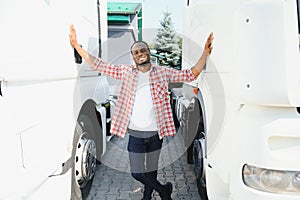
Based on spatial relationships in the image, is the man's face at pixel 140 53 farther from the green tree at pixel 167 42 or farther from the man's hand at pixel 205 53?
the green tree at pixel 167 42

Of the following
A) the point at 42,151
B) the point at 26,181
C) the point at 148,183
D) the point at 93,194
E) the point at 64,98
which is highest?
the point at 64,98

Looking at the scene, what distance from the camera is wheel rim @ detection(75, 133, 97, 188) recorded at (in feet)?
9.68

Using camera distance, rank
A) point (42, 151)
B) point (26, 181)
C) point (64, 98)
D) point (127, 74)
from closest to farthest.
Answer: point (26, 181) → point (42, 151) → point (64, 98) → point (127, 74)

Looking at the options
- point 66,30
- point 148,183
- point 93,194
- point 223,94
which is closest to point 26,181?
point 66,30

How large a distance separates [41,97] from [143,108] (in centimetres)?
124

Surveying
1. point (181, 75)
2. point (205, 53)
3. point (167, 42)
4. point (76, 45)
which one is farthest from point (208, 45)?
point (167, 42)

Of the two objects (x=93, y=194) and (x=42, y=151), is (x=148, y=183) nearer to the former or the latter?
(x=93, y=194)

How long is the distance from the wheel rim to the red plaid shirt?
0.38 m

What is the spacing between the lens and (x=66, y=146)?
90.5 inches

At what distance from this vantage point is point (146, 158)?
10.2 feet

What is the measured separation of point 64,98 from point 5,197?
2.98ft

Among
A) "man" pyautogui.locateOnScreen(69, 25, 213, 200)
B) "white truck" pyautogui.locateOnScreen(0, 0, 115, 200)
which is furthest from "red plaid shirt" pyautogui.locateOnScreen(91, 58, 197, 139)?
"white truck" pyautogui.locateOnScreen(0, 0, 115, 200)

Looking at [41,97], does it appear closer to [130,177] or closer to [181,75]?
[181,75]

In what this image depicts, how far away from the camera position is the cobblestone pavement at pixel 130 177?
11.6ft
